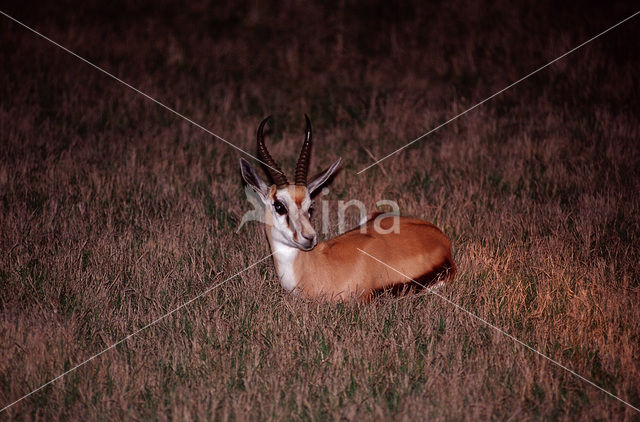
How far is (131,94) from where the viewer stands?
36.6 feet

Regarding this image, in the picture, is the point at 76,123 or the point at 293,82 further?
the point at 293,82

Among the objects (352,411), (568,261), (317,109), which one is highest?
(352,411)

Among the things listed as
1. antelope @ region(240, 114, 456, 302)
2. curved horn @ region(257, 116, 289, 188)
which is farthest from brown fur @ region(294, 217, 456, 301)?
curved horn @ region(257, 116, 289, 188)

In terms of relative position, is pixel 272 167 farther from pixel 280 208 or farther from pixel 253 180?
pixel 280 208

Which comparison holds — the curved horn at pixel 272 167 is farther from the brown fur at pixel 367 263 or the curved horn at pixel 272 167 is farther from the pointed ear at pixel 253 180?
the brown fur at pixel 367 263

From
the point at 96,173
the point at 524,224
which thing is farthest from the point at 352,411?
the point at 96,173

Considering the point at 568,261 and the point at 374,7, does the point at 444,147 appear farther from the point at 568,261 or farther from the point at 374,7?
the point at 374,7

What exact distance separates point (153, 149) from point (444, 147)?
3.96m

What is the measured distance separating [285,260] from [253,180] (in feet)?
2.54

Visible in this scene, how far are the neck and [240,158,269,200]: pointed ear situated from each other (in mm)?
351

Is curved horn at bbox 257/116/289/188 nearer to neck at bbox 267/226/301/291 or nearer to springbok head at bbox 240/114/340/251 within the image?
springbok head at bbox 240/114/340/251

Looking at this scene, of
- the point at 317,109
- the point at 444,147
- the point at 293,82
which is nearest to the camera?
the point at 444,147

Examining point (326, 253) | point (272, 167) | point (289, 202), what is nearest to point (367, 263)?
point (326, 253)

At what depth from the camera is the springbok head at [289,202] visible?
5.18m
